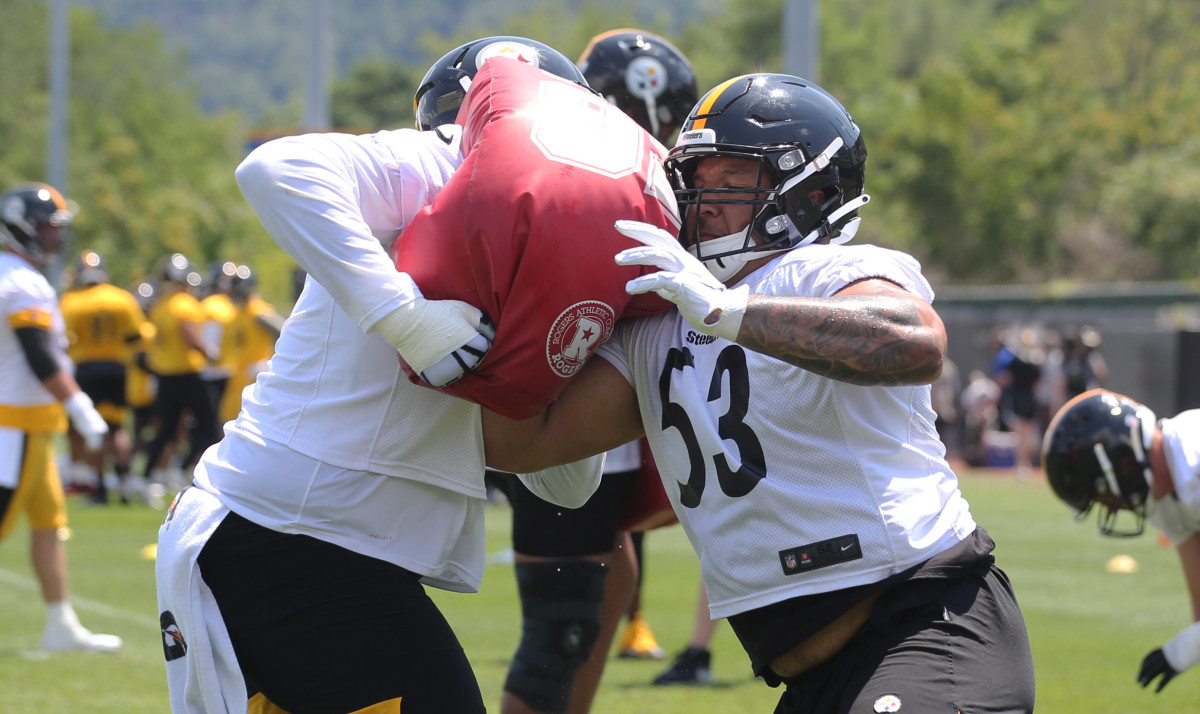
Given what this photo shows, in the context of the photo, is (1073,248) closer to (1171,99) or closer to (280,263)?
(1171,99)

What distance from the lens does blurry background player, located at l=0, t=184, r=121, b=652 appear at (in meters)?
6.69

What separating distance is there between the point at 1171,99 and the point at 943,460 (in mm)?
44555

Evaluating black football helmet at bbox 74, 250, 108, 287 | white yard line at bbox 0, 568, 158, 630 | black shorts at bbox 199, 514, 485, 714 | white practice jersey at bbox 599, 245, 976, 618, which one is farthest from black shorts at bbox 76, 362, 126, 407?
white practice jersey at bbox 599, 245, 976, 618

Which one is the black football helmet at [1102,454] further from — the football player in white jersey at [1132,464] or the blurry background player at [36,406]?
the blurry background player at [36,406]

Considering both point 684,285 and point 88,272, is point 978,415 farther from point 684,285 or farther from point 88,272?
point 684,285

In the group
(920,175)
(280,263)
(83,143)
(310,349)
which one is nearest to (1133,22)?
(920,175)

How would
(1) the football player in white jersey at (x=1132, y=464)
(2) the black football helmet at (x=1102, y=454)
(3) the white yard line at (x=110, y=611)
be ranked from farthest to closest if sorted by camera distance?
(3) the white yard line at (x=110, y=611) → (2) the black football helmet at (x=1102, y=454) → (1) the football player in white jersey at (x=1132, y=464)

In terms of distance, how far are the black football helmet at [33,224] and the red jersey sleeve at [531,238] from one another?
5222 millimetres

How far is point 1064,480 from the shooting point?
5.21m

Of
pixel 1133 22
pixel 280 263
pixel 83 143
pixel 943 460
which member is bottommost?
pixel 280 263

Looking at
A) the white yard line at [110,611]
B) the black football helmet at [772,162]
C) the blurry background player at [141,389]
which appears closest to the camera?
the black football helmet at [772,162]

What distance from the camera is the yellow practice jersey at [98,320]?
13055 mm

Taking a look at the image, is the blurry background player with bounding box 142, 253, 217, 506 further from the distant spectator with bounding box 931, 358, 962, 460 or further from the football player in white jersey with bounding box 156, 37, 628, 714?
the football player in white jersey with bounding box 156, 37, 628, 714

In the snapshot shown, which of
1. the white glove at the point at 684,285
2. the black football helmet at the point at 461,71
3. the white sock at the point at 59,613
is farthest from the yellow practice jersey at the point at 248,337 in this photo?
the white glove at the point at 684,285
